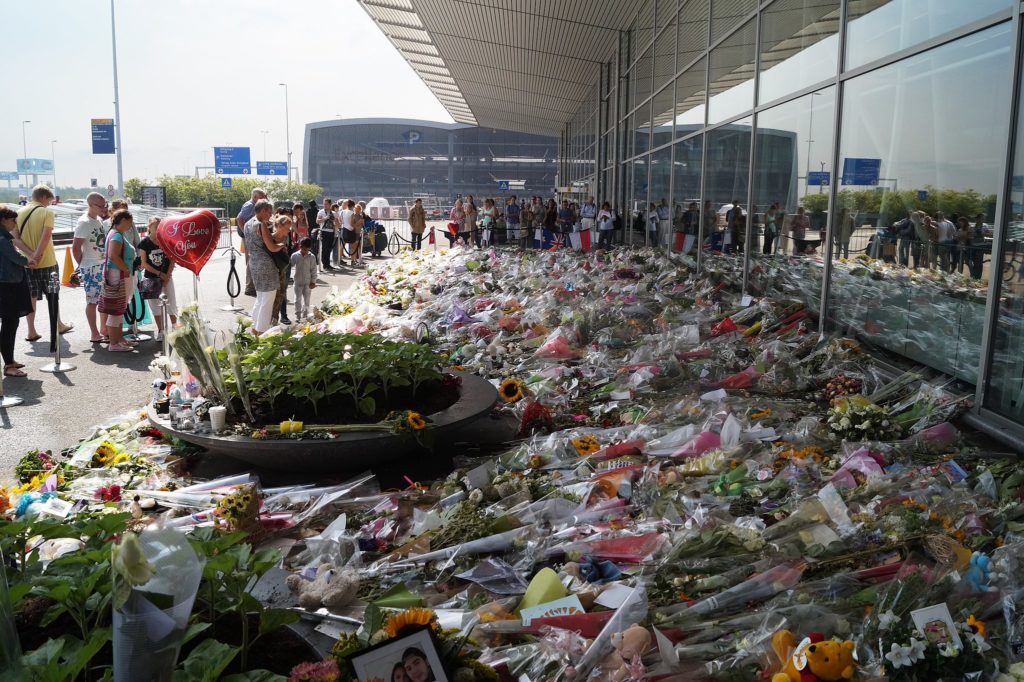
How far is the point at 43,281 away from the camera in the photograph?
931 cm

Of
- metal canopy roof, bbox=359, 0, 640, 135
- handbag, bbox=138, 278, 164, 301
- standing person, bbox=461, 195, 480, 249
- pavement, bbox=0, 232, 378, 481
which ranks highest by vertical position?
metal canopy roof, bbox=359, 0, 640, 135

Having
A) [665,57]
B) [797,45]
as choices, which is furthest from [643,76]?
[797,45]

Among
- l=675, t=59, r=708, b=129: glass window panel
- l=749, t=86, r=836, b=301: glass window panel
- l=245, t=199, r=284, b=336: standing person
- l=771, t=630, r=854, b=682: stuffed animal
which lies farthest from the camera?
l=675, t=59, r=708, b=129: glass window panel

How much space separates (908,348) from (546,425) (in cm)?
276

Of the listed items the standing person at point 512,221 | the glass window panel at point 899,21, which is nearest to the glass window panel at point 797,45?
the glass window panel at point 899,21

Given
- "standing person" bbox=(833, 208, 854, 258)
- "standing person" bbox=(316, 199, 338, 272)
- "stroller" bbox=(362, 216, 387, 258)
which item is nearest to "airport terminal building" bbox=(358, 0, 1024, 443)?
"standing person" bbox=(833, 208, 854, 258)

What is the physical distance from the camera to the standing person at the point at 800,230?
813 centimetres

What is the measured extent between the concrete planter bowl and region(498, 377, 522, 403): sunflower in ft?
2.93

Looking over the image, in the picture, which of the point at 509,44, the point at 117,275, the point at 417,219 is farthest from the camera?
the point at 417,219

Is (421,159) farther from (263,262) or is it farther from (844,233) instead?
(844,233)

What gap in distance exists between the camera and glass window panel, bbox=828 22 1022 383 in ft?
17.0

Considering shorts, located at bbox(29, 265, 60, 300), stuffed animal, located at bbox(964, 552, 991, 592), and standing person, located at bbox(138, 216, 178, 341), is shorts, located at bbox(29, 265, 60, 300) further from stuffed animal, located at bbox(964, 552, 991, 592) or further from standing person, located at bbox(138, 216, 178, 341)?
stuffed animal, located at bbox(964, 552, 991, 592)

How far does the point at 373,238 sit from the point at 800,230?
19.2m

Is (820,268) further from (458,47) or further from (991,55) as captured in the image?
(458,47)
